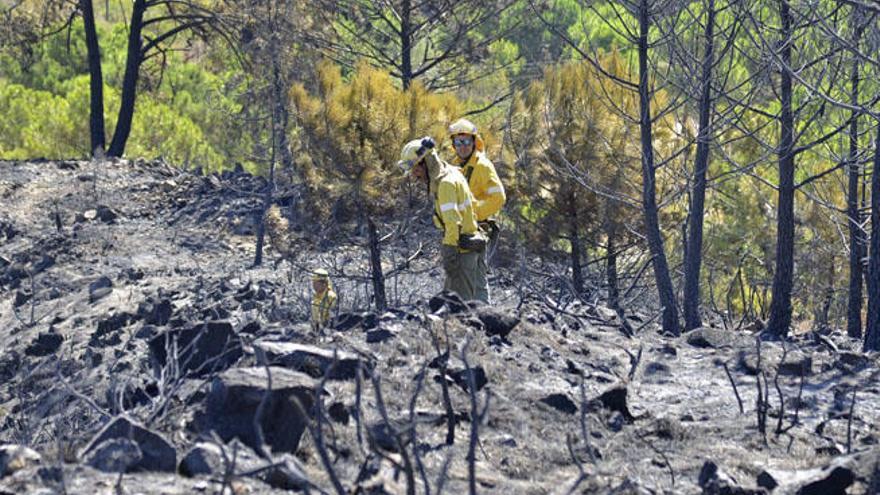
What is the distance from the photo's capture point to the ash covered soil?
227 inches

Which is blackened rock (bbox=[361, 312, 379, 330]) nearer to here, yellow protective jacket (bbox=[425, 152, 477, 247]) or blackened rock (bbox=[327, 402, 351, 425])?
yellow protective jacket (bbox=[425, 152, 477, 247])

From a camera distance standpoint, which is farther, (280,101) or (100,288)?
(280,101)

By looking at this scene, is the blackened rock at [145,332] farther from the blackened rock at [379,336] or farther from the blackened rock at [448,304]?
the blackened rock at [379,336]

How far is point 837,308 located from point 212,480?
65.4 feet

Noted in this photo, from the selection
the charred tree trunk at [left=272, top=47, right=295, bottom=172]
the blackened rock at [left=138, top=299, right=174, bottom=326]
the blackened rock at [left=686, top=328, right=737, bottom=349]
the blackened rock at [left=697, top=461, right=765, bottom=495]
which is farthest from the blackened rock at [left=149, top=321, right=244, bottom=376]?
the charred tree trunk at [left=272, top=47, right=295, bottom=172]

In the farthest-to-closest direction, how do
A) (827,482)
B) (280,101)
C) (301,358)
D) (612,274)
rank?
(280,101) → (612,274) → (301,358) → (827,482)

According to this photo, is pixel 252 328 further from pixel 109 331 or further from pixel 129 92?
pixel 129 92

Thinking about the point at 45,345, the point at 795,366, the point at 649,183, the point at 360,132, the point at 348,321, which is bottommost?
the point at 45,345

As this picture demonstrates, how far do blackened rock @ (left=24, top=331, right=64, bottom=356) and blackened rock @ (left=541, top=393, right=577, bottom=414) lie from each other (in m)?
7.37

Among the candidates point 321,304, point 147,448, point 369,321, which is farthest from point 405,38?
point 147,448

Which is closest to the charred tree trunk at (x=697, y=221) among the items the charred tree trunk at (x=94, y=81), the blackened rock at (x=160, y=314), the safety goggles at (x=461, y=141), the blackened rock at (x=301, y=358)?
the safety goggles at (x=461, y=141)

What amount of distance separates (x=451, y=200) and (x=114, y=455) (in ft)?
17.1

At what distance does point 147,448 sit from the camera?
229 inches

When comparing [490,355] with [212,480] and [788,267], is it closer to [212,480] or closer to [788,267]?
[212,480]
